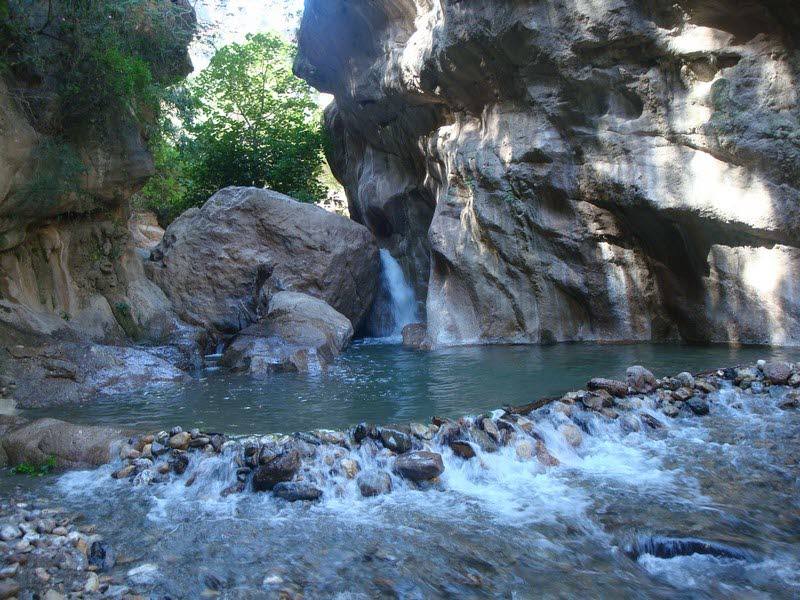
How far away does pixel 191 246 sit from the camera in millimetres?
13273

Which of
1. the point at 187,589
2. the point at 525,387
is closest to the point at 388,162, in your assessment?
the point at 525,387

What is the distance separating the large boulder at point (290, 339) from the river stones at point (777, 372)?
5648 mm

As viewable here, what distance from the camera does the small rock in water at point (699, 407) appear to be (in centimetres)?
597

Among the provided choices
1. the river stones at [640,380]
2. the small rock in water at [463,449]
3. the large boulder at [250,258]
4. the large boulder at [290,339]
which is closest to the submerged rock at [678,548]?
the small rock in water at [463,449]

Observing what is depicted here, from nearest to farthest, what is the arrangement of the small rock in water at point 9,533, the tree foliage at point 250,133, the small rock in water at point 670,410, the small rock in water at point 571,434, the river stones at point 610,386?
the small rock in water at point 9,533, the small rock in water at point 571,434, the small rock in water at point 670,410, the river stones at point 610,386, the tree foliage at point 250,133

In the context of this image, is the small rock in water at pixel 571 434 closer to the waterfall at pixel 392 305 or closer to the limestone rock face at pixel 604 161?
the limestone rock face at pixel 604 161

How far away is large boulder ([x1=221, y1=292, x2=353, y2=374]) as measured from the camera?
30.8 feet

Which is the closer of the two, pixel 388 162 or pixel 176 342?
pixel 176 342

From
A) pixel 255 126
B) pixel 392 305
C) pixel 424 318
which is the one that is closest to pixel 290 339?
pixel 392 305

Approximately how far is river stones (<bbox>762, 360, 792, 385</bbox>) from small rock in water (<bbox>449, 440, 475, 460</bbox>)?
371 cm

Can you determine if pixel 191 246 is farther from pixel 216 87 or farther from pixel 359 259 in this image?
pixel 216 87

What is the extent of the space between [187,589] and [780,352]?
782cm

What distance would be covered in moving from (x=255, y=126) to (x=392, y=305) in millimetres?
8044

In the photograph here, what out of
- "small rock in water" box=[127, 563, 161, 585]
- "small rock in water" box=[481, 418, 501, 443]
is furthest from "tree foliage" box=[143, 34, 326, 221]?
"small rock in water" box=[127, 563, 161, 585]
